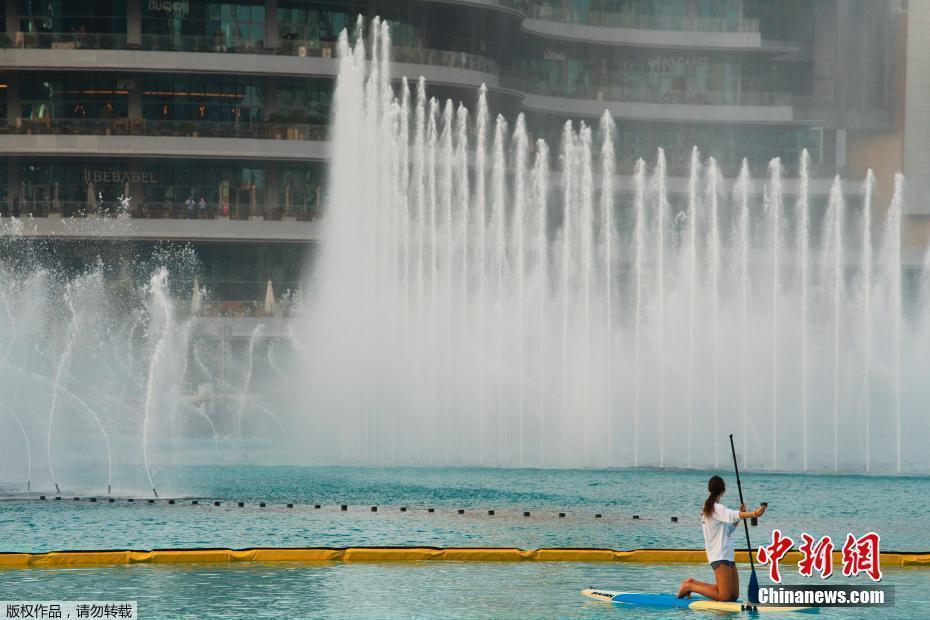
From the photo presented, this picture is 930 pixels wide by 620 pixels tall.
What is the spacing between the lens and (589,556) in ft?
86.0

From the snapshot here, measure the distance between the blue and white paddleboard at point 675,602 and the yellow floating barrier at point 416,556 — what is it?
3.73 meters

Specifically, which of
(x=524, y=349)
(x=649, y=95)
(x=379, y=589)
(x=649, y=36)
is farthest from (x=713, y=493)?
(x=649, y=95)

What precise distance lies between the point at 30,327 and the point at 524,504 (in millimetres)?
40124

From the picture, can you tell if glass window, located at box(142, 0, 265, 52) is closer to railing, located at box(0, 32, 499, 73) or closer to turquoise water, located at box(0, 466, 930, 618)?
railing, located at box(0, 32, 499, 73)

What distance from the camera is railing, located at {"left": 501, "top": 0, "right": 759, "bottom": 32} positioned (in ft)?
325

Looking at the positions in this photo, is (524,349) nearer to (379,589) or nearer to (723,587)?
(379,589)

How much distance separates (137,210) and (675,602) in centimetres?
6429

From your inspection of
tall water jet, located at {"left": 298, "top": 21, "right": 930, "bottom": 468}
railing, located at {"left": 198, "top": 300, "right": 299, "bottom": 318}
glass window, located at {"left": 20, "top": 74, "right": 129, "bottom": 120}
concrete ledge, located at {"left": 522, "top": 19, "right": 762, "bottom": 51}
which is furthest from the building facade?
tall water jet, located at {"left": 298, "top": 21, "right": 930, "bottom": 468}

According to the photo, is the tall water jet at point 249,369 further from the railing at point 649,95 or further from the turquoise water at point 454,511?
the turquoise water at point 454,511

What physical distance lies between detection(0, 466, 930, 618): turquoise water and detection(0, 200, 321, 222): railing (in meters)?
35.2

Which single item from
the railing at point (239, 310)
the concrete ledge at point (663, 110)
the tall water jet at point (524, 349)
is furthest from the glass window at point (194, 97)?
the concrete ledge at point (663, 110)

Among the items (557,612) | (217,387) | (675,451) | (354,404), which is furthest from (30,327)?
(557,612)

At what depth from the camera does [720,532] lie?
816 inches

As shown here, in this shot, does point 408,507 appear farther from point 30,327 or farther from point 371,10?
point 371,10
